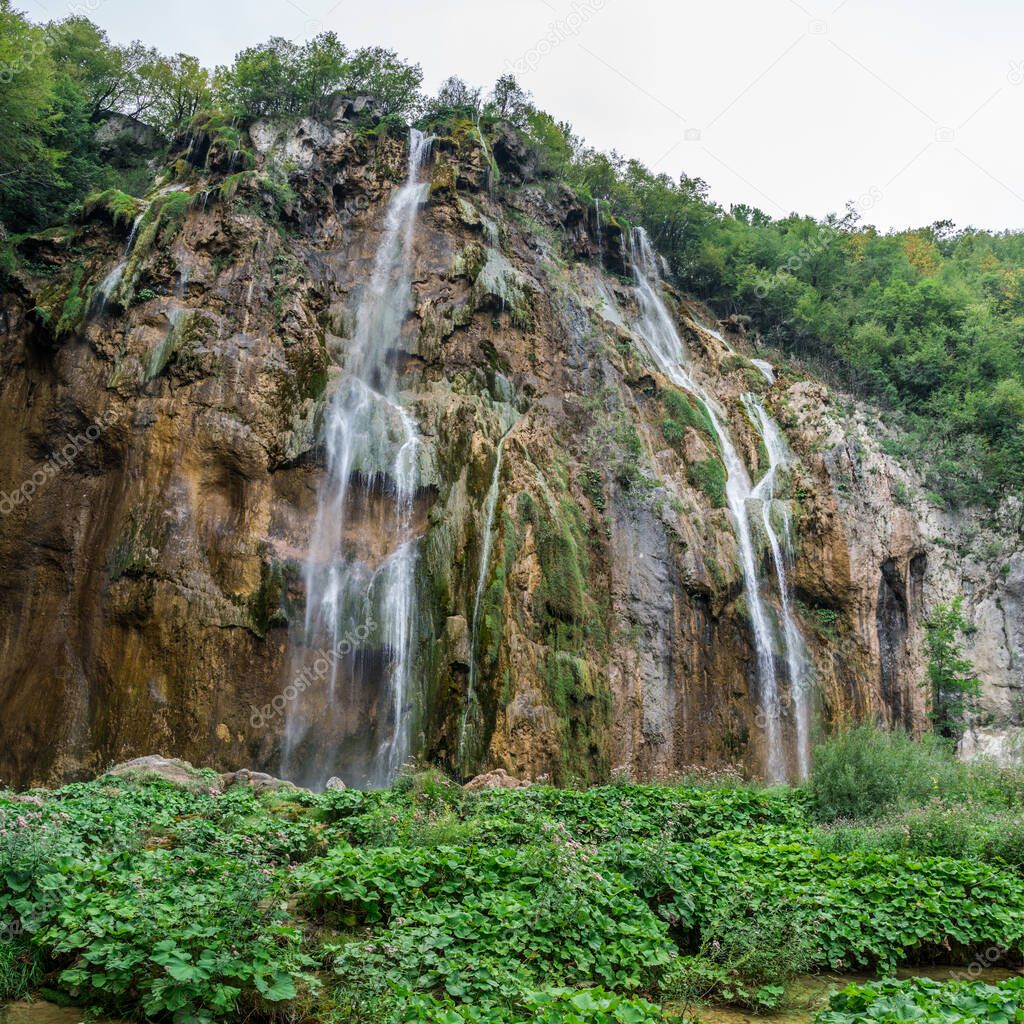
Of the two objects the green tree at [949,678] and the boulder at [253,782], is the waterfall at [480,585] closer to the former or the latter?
the boulder at [253,782]

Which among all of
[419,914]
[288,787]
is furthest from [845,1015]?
[288,787]

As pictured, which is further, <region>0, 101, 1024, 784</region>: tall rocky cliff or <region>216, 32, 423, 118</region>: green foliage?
<region>216, 32, 423, 118</region>: green foliage

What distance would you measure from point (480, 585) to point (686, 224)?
26.8 m

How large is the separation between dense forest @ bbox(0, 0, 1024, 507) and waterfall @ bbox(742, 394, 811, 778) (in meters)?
6.39

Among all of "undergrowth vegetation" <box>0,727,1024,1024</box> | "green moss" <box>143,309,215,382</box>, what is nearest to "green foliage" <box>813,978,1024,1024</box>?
"undergrowth vegetation" <box>0,727,1024,1024</box>

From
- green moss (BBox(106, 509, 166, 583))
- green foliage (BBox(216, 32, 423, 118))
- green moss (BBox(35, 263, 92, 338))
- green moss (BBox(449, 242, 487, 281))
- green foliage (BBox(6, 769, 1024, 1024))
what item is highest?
green foliage (BBox(216, 32, 423, 118))

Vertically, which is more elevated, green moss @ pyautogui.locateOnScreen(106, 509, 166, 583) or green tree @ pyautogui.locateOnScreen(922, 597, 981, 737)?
green moss @ pyautogui.locateOnScreen(106, 509, 166, 583)

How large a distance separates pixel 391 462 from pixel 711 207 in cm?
2623

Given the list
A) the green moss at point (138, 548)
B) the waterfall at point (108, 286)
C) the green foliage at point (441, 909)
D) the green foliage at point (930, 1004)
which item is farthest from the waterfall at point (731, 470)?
the green foliage at point (930, 1004)

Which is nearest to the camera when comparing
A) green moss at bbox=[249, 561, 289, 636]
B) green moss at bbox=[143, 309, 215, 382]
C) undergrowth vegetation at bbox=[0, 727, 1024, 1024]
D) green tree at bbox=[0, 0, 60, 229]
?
undergrowth vegetation at bbox=[0, 727, 1024, 1024]

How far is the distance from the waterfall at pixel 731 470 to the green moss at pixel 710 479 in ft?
1.32

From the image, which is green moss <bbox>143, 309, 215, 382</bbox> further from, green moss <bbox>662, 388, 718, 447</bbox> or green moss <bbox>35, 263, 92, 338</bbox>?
green moss <bbox>662, 388, 718, 447</bbox>

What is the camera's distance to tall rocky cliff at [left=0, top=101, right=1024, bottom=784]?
1870cm

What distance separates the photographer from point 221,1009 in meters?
4.91
